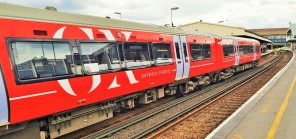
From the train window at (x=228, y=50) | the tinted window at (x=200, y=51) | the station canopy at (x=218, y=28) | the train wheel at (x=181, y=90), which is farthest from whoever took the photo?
the station canopy at (x=218, y=28)

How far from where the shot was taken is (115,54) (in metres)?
10.4

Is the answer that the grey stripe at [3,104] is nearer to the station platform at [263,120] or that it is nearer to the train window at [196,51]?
the station platform at [263,120]

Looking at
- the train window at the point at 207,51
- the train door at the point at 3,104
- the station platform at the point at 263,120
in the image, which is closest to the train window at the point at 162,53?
the station platform at the point at 263,120

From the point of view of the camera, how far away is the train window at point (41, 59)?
7.05 metres

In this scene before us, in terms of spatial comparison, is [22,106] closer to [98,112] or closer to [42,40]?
[42,40]

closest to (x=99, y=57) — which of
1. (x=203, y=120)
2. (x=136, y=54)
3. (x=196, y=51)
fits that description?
(x=136, y=54)

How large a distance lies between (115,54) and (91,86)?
1690mm

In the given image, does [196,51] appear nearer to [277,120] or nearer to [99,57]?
[277,120]

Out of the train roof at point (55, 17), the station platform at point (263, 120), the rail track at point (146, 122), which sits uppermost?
the train roof at point (55, 17)

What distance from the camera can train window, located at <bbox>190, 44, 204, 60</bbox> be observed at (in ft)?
54.7

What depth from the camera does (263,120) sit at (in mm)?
9492

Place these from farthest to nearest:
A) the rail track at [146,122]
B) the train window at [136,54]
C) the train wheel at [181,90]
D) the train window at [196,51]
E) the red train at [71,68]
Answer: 1. the train window at [196,51]
2. the train wheel at [181,90]
3. the train window at [136,54]
4. the rail track at [146,122]
5. the red train at [71,68]

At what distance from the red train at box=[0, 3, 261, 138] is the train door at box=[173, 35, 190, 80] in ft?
0.69

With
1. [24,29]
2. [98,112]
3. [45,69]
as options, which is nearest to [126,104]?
[98,112]
